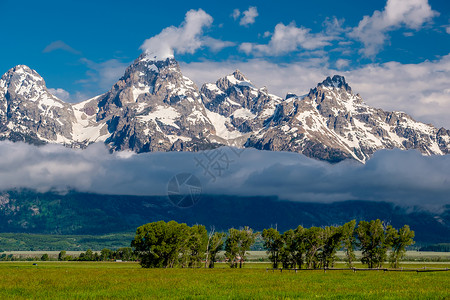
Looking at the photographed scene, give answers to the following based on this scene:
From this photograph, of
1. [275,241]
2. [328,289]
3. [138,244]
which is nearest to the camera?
[328,289]

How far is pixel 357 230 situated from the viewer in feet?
571

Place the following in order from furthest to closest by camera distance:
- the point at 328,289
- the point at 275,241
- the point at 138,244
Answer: the point at 275,241 < the point at 138,244 < the point at 328,289

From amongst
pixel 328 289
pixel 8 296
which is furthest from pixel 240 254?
pixel 8 296

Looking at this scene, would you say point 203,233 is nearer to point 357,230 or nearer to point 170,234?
point 170,234

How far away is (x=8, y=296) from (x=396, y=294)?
1809 inches

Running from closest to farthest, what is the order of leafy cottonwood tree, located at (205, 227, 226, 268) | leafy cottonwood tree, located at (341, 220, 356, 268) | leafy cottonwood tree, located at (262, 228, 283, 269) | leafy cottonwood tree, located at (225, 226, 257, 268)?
leafy cottonwood tree, located at (341, 220, 356, 268), leafy cottonwood tree, located at (225, 226, 257, 268), leafy cottonwood tree, located at (262, 228, 283, 269), leafy cottonwood tree, located at (205, 227, 226, 268)

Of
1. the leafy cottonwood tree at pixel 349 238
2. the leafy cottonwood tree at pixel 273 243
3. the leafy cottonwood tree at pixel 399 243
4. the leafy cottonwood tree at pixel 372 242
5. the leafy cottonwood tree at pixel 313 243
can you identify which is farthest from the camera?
the leafy cottonwood tree at pixel 273 243

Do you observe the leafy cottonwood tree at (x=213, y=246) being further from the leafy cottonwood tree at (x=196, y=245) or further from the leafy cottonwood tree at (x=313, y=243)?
the leafy cottonwood tree at (x=313, y=243)

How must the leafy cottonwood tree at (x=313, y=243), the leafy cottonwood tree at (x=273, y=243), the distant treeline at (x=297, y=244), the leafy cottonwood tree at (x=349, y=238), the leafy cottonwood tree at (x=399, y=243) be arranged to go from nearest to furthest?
the distant treeline at (x=297, y=244), the leafy cottonwood tree at (x=349, y=238), the leafy cottonwood tree at (x=313, y=243), the leafy cottonwood tree at (x=399, y=243), the leafy cottonwood tree at (x=273, y=243)

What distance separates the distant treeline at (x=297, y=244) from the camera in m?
171

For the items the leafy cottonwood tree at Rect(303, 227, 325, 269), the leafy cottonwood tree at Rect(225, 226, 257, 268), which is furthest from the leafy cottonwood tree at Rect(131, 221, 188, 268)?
the leafy cottonwood tree at Rect(303, 227, 325, 269)

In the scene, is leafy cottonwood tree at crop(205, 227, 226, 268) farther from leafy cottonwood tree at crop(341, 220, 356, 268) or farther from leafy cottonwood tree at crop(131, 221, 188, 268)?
leafy cottonwood tree at crop(341, 220, 356, 268)

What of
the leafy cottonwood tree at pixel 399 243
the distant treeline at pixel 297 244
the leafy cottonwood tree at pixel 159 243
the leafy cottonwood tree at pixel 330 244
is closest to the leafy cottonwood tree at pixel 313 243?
the distant treeline at pixel 297 244

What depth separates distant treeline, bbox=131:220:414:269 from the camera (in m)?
171
